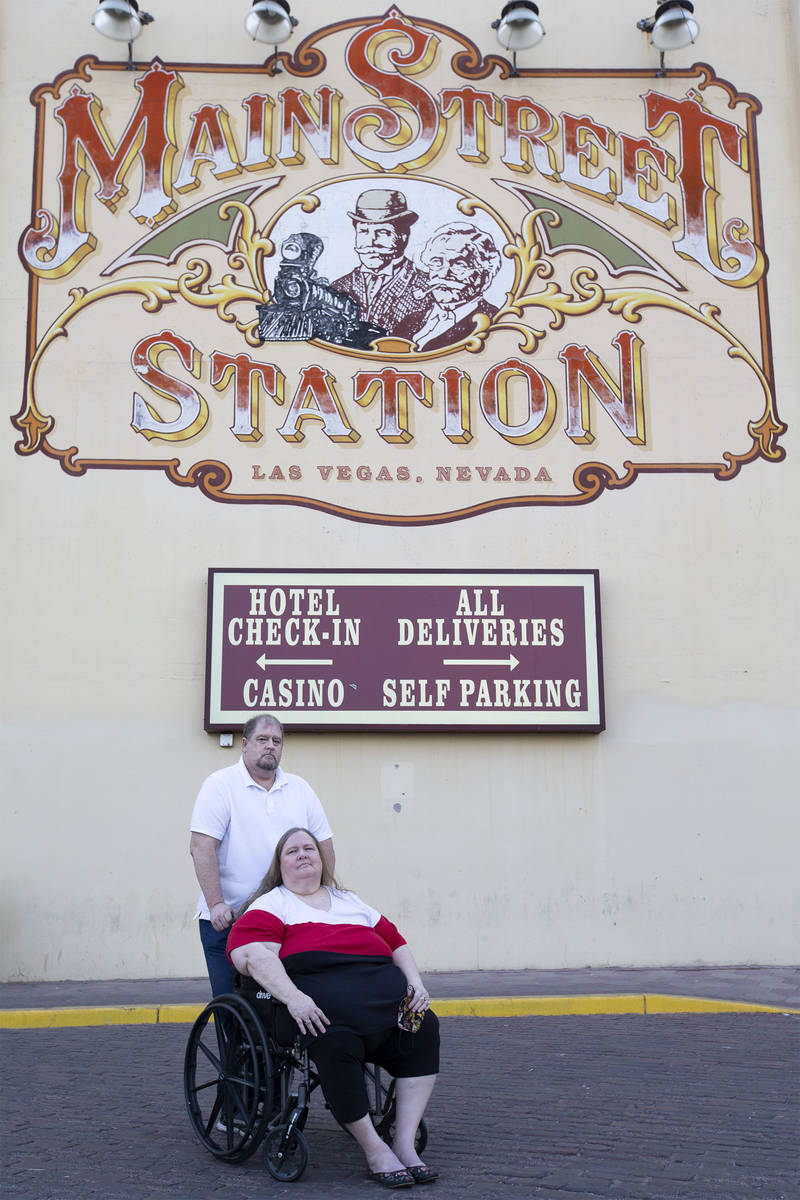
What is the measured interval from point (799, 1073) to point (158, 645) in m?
6.04

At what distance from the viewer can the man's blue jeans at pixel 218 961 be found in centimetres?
575

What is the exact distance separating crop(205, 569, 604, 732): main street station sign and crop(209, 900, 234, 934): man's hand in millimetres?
4596

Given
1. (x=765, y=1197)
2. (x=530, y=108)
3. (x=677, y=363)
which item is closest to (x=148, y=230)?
(x=530, y=108)

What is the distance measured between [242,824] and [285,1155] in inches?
61.3

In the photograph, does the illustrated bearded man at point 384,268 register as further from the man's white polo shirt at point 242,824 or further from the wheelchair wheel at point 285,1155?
the wheelchair wheel at point 285,1155

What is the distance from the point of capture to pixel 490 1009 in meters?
8.80

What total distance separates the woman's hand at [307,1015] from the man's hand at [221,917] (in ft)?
2.82

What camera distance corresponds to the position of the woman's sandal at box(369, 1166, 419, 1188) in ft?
15.1

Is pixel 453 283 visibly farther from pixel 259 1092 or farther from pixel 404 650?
pixel 259 1092

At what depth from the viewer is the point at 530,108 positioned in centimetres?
1178

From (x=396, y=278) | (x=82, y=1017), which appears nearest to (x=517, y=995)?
(x=82, y=1017)

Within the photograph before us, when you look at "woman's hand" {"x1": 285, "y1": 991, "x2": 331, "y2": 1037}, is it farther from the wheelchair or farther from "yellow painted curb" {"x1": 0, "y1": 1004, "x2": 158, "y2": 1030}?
"yellow painted curb" {"x1": 0, "y1": 1004, "x2": 158, "y2": 1030}

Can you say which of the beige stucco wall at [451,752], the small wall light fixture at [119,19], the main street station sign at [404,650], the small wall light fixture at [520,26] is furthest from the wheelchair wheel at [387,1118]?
the small wall light fixture at [119,19]

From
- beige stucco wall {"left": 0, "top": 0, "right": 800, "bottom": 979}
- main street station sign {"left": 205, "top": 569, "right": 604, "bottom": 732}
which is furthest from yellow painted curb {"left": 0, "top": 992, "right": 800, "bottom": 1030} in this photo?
main street station sign {"left": 205, "top": 569, "right": 604, "bottom": 732}
